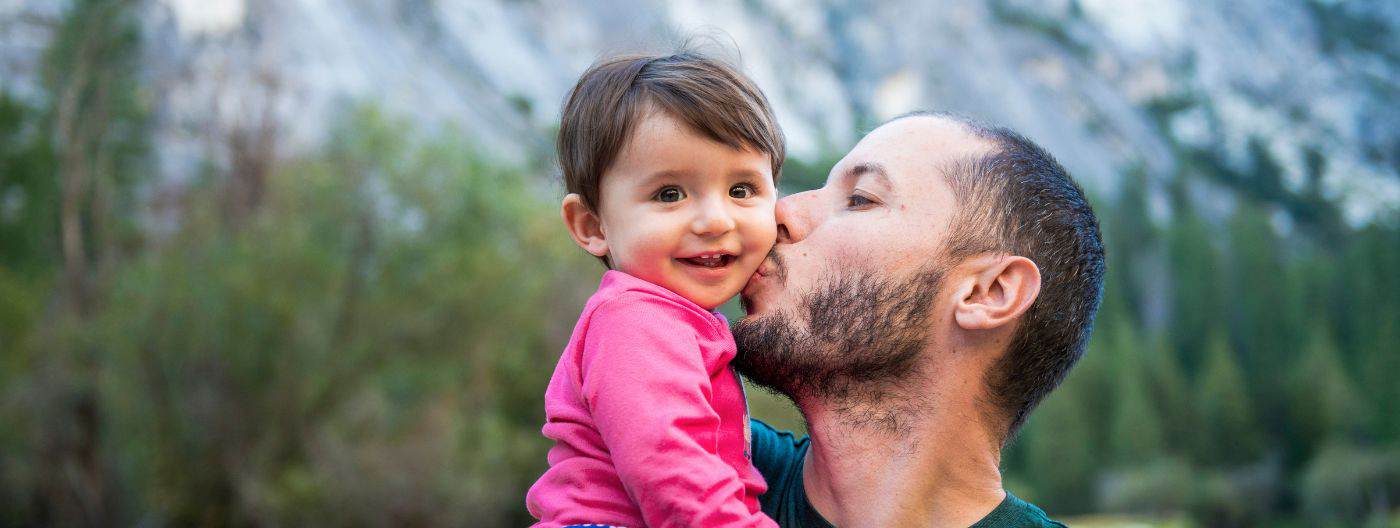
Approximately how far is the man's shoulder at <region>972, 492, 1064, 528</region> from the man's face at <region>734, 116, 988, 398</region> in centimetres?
37

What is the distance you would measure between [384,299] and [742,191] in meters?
20.3

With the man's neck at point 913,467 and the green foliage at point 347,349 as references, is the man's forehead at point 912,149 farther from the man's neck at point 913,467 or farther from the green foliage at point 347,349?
the green foliage at point 347,349

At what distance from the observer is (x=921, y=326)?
102 inches

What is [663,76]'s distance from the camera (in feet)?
7.76

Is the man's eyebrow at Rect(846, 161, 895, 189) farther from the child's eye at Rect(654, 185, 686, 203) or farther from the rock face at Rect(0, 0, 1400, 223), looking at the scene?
the rock face at Rect(0, 0, 1400, 223)

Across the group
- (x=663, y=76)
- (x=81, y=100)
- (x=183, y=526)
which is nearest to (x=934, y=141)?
(x=663, y=76)

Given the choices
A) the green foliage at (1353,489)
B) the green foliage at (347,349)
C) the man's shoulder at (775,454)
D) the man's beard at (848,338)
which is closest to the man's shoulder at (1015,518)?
the man's beard at (848,338)

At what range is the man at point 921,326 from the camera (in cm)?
256

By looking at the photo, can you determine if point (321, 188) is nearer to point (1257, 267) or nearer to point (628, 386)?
point (628, 386)

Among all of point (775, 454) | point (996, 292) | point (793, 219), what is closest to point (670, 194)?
point (793, 219)

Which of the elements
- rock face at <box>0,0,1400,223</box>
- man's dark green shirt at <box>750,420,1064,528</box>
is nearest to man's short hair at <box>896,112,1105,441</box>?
man's dark green shirt at <box>750,420,1064,528</box>

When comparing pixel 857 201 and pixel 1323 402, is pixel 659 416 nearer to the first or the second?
pixel 857 201

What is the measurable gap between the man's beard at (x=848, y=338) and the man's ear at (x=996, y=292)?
8cm

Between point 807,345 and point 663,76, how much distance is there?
0.67 metres
